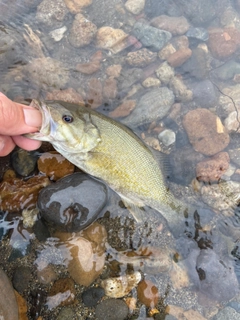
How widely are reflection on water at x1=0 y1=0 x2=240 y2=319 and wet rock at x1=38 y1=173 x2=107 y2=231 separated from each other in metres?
0.24

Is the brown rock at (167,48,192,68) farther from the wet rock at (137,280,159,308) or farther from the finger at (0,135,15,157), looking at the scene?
the wet rock at (137,280,159,308)

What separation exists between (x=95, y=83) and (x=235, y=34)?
2821 millimetres

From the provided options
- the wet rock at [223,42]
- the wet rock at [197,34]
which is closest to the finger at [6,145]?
the wet rock at [197,34]

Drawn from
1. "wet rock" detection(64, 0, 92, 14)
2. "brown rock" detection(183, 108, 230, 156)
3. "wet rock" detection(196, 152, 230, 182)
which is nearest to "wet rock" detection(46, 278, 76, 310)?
"wet rock" detection(196, 152, 230, 182)

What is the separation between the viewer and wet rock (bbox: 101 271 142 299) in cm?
425

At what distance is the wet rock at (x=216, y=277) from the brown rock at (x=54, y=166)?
2.32m

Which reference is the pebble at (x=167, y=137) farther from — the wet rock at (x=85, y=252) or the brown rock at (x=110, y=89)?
the wet rock at (x=85, y=252)

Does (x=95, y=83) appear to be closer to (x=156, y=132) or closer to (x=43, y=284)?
(x=156, y=132)

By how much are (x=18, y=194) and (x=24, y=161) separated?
47cm

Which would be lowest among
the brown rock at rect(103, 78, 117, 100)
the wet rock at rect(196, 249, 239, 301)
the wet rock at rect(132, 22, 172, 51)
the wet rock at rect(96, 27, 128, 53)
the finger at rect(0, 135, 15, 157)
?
the wet rock at rect(196, 249, 239, 301)

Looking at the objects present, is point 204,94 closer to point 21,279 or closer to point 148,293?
point 148,293

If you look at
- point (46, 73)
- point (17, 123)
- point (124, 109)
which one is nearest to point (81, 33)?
point (46, 73)

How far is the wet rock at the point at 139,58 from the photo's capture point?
208 inches

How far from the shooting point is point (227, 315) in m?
4.36
